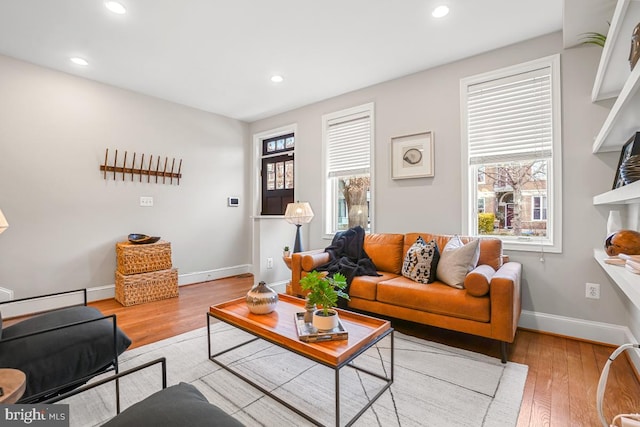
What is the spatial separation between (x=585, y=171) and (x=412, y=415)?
2.48 meters

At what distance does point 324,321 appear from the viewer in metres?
1.74

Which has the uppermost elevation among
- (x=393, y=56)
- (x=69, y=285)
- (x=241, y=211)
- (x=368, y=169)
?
→ (x=393, y=56)

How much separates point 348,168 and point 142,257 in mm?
2901

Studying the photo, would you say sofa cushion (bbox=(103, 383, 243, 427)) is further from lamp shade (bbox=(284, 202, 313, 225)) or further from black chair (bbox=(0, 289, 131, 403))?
lamp shade (bbox=(284, 202, 313, 225))

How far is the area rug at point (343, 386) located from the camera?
1641 millimetres

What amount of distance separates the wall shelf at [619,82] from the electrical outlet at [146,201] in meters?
4.80

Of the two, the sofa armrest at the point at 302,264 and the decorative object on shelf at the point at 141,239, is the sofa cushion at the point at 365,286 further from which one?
the decorative object on shelf at the point at 141,239

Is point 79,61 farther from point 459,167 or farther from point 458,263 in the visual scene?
point 458,263

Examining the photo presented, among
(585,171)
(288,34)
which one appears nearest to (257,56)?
(288,34)

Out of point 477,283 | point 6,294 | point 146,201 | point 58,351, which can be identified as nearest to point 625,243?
point 477,283

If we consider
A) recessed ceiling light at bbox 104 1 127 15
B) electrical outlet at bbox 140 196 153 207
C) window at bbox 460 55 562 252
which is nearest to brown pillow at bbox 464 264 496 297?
window at bbox 460 55 562 252

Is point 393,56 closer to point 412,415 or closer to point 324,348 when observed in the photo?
point 324,348

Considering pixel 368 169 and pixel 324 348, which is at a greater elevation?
pixel 368 169

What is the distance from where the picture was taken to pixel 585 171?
102 inches
